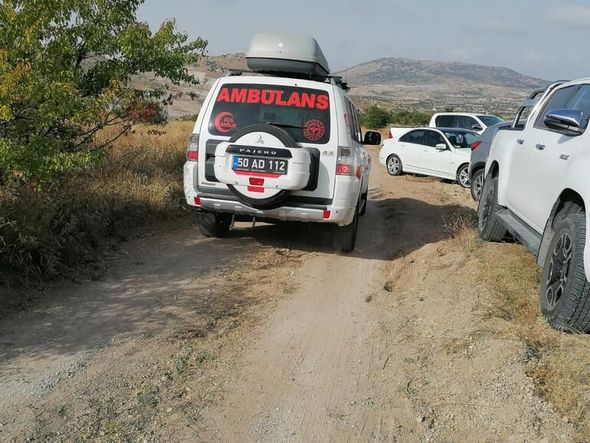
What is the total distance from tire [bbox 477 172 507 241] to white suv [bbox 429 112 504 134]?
13064 mm

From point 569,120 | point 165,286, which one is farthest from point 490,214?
point 165,286

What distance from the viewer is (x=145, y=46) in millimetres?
8984

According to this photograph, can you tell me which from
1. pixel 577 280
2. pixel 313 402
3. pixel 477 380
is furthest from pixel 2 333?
pixel 577 280

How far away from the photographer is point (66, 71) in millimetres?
7117

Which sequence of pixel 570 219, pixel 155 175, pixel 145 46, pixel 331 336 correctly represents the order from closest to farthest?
pixel 570 219
pixel 331 336
pixel 145 46
pixel 155 175

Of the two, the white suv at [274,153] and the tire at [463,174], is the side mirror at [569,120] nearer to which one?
the white suv at [274,153]

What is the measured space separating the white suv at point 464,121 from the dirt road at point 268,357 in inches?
558

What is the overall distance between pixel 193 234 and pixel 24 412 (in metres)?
4.92

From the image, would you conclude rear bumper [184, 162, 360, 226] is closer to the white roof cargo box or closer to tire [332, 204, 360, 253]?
tire [332, 204, 360, 253]

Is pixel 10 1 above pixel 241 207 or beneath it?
above

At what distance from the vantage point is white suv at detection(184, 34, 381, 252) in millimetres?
6855

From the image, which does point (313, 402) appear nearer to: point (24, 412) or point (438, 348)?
point (438, 348)

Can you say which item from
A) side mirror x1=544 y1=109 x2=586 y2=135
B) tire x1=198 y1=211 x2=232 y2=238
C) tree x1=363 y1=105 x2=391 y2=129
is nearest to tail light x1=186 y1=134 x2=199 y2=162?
tire x1=198 y1=211 x2=232 y2=238

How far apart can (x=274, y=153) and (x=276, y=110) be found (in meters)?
0.69
